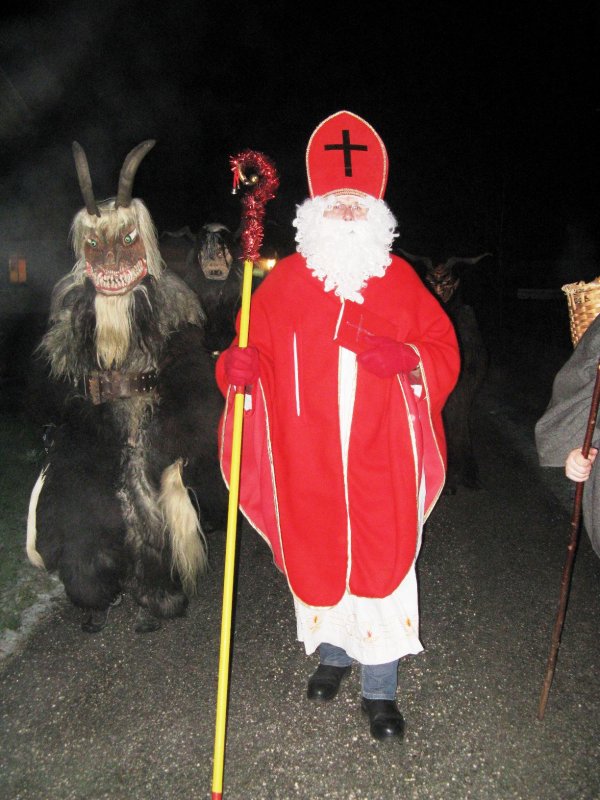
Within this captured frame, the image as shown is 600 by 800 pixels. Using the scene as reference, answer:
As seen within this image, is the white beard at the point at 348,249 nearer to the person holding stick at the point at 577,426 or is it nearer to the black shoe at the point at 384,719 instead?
the person holding stick at the point at 577,426

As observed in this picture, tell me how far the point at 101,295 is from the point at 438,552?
2.79m

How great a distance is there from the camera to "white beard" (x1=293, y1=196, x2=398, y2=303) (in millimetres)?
2625

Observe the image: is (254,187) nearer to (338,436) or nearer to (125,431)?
(338,436)

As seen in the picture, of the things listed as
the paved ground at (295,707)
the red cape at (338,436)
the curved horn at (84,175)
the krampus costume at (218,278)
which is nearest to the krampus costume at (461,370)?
the paved ground at (295,707)

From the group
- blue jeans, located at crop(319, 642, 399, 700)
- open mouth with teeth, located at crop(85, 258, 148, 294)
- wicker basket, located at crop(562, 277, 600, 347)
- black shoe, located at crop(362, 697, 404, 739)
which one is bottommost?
black shoe, located at crop(362, 697, 404, 739)

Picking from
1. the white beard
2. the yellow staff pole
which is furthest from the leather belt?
the white beard

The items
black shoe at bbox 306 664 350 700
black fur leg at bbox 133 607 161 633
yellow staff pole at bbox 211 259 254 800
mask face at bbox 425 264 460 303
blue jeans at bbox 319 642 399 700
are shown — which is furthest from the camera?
mask face at bbox 425 264 460 303

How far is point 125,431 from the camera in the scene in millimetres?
3283

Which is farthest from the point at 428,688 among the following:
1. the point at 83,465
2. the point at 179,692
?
the point at 83,465

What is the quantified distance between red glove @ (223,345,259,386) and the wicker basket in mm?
1233

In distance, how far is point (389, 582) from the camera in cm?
260

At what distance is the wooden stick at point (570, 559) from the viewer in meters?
2.31

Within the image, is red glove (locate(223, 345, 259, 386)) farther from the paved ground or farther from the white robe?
the paved ground

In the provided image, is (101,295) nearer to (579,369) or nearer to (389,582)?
(389,582)
